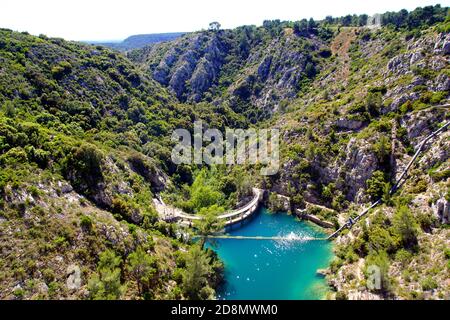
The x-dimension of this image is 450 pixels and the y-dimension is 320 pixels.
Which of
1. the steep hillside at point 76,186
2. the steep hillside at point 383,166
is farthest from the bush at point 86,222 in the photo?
the steep hillside at point 383,166

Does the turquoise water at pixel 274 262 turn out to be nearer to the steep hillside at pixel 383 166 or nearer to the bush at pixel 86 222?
the steep hillside at pixel 383 166

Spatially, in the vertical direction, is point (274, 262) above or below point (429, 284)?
below

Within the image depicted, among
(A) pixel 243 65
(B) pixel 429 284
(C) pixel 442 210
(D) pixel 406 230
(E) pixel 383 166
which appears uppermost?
(A) pixel 243 65

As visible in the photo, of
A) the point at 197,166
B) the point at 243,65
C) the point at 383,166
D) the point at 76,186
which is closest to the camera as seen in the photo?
the point at 76,186

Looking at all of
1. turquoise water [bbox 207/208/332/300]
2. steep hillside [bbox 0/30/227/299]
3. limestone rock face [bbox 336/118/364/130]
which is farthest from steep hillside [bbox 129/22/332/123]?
turquoise water [bbox 207/208/332/300]

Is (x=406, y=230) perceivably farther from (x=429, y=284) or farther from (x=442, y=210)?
(x=429, y=284)

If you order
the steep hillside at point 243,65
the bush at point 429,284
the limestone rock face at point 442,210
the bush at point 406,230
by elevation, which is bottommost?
the bush at point 429,284

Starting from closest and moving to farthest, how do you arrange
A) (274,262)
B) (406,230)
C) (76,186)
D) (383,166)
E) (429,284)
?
(429,284), (406,230), (76,186), (274,262), (383,166)

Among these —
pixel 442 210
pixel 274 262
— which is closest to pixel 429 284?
pixel 442 210
